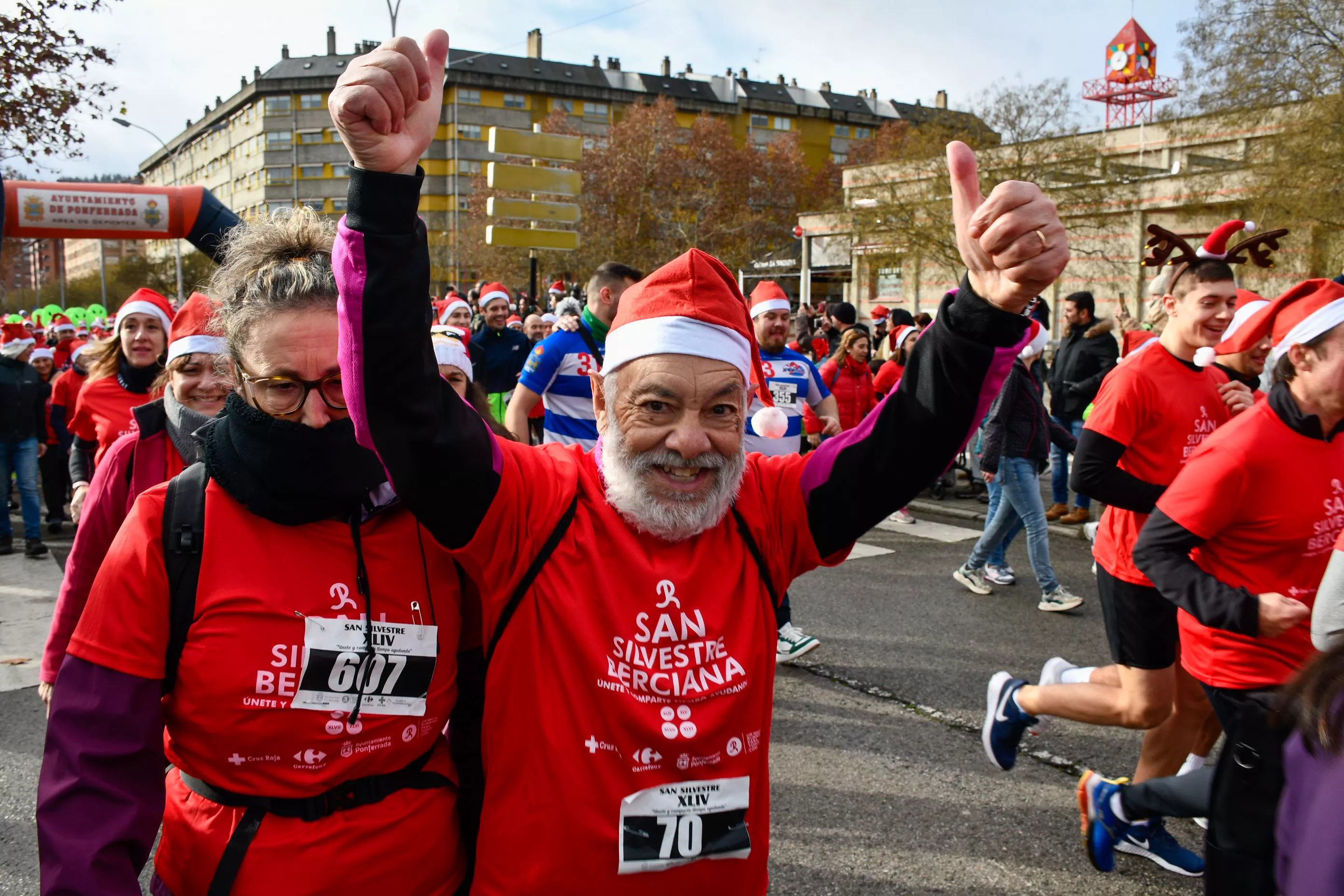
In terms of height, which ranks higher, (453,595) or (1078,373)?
(1078,373)

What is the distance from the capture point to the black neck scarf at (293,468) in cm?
173

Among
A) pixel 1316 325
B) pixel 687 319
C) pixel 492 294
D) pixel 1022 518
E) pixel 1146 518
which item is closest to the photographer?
pixel 687 319

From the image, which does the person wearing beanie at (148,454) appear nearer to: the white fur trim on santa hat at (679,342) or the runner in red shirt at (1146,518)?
the white fur trim on santa hat at (679,342)

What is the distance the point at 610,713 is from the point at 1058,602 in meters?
5.88

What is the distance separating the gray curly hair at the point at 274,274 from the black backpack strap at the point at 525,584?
598 millimetres

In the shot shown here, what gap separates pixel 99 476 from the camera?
9.69 feet

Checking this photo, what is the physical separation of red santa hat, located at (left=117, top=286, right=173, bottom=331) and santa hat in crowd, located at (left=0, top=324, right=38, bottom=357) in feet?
19.6

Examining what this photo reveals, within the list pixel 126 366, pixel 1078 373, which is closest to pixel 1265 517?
pixel 126 366

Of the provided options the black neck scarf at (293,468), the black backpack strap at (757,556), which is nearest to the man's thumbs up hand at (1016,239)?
the black backpack strap at (757,556)

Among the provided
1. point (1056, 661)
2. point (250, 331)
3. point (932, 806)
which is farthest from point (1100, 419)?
point (250, 331)

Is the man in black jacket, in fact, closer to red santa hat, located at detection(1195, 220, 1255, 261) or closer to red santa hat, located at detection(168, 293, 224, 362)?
red santa hat, located at detection(1195, 220, 1255, 261)

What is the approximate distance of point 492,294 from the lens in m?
11.1

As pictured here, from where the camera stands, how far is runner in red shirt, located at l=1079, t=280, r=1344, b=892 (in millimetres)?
2887

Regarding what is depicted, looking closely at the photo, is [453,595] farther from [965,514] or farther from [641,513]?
[965,514]
